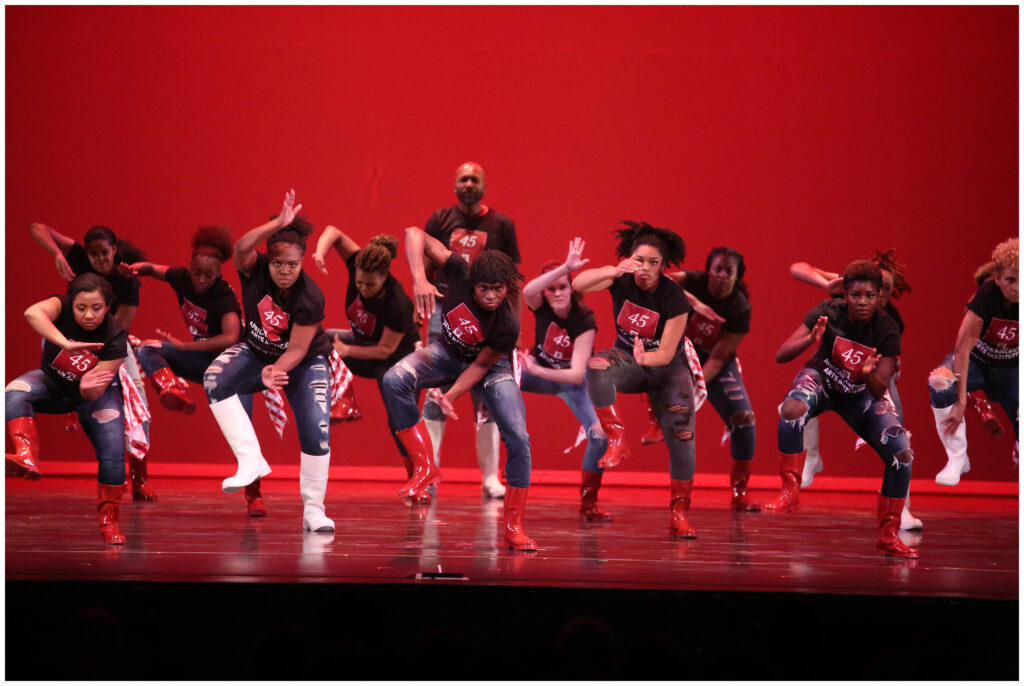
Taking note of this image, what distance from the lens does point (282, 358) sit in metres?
4.46

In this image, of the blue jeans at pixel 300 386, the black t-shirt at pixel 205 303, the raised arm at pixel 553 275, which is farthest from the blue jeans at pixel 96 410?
the raised arm at pixel 553 275

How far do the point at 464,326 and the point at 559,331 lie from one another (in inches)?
41.2

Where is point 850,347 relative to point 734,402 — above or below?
above

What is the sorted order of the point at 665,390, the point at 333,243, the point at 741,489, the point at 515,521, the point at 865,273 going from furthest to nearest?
the point at 741,489 < the point at 333,243 < the point at 665,390 < the point at 865,273 < the point at 515,521

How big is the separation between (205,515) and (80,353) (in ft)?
3.98

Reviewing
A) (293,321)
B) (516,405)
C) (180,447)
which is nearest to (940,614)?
(516,405)

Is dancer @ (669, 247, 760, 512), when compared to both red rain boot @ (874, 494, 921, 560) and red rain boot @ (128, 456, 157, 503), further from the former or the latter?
red rain boot @ (128, 456, 157, 503)

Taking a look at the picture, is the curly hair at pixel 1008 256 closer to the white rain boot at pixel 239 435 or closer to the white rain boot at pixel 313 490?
the white rain boot at pixel 313 490

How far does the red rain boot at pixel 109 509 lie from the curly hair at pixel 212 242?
1483mm

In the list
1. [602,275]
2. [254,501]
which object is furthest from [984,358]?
[254,501]

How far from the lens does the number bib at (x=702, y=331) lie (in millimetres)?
5688

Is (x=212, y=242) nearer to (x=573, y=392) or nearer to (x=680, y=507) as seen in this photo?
(x=573, y=392)

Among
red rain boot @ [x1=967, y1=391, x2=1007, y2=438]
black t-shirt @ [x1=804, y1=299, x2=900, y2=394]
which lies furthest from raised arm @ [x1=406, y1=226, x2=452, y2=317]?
red rain boot @ [x1=967, y1=391, x2=1007, y2=438]

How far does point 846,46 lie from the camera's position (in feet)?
23.4
